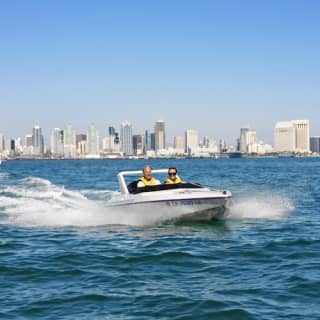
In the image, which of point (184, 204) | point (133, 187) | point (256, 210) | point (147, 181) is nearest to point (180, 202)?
point (184, 204)

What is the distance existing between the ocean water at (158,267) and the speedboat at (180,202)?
0.89 ft

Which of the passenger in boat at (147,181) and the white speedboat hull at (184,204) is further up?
the passenger in boat at (147,181)

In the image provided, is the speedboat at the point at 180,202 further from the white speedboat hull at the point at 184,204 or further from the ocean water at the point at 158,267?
the ocean water at the point at 158,267

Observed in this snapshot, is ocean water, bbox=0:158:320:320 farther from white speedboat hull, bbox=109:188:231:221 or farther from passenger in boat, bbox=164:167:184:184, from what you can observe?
passenger in boat, bbox=164:167:184:184

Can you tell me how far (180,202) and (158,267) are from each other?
614cm

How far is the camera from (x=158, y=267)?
11.8 m

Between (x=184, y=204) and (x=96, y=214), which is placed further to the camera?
(x=96, y=214)

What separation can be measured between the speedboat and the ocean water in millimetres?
271

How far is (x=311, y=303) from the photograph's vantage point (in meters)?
9.00

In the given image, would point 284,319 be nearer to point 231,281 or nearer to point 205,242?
point 231,281

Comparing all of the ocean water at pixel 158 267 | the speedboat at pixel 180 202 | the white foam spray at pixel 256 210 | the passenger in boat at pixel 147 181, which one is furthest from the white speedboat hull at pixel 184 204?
the white foam spray at pixel 256 210

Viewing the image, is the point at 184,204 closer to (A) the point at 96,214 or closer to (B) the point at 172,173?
(B) the point at 172,173

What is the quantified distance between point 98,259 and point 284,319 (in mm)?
5251

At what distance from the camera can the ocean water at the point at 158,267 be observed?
887cm
